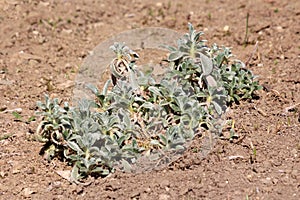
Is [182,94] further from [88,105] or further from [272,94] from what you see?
[272,94]

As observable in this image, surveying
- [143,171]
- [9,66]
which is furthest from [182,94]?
[9,66]

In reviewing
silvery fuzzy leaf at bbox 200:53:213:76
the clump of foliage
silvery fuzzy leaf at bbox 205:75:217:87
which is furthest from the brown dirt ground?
silvery fuzzy leaf at bbox 200:53:213:76

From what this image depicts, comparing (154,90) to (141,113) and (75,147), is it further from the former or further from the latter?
(75,147)

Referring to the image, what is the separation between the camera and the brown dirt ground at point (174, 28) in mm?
3127

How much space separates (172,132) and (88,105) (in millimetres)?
529

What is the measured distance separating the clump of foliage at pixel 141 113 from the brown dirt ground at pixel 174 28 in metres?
0.13

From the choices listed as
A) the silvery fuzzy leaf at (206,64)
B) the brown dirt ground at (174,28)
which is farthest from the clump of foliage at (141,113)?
the brown dirt ground at (174,28)

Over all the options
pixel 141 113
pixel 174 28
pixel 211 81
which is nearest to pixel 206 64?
pixel 211 81

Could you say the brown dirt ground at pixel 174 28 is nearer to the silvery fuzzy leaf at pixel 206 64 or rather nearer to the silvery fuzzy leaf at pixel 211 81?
the silvery fuzzy leaf at pixel 211 81

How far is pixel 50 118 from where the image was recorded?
322cm

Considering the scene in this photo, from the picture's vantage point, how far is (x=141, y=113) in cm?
340

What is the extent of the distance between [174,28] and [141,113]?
1.75 meters

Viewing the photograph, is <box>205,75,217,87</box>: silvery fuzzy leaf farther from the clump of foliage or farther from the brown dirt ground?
the brown dirt ground

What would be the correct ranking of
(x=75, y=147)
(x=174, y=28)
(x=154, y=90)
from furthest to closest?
(x=174, y=28) → (x=154, y=90) → (x=75, y=147)
